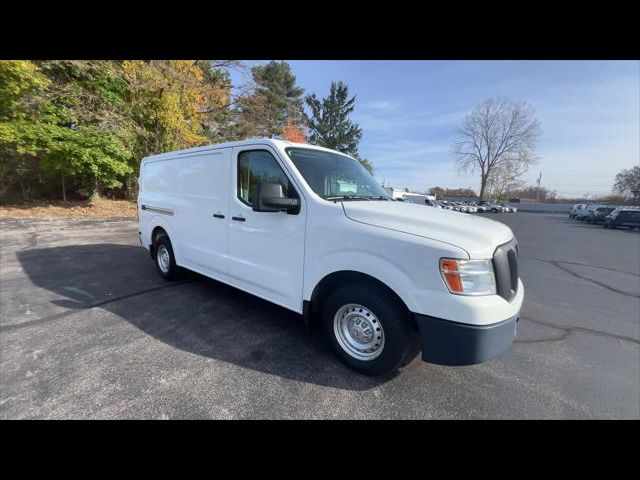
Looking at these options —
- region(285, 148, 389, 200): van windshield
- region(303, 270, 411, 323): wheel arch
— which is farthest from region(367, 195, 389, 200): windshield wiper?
region(303, 270, 411, 323): wheel arch

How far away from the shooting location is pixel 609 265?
27.2 ft

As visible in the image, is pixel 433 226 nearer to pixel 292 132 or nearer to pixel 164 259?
pixel 164 259

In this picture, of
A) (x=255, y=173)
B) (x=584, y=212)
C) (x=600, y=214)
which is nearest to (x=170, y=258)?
(x=255, y=173)

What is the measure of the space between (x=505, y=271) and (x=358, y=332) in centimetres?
134

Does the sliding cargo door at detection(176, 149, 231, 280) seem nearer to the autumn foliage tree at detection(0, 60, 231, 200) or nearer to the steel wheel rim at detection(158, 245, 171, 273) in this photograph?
the steel wheel rim at detection(158, 245, 171, 273)

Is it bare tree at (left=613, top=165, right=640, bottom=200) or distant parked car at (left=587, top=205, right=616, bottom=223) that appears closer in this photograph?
distant parked car at (left=587, top=205, right=616, bottom=223)

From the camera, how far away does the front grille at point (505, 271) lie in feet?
6.86

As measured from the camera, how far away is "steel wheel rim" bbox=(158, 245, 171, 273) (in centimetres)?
487

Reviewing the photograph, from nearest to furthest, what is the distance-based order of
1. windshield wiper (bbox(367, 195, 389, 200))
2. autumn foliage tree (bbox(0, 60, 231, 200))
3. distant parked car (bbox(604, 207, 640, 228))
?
1. windshield wiper (bbox(367, 195, 389, 200))
2. autumn foliage tree (bbox(0, 60, 231, 200))
3. distant parked car (bbox(604, 207, 640, 228))

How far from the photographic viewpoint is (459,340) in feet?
6.44

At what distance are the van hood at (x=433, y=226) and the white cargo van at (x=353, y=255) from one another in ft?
0.04

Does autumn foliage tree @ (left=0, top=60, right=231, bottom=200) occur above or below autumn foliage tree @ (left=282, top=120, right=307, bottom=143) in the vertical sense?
below

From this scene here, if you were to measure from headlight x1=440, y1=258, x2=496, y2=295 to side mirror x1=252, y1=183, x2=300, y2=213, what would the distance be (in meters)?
1.48
